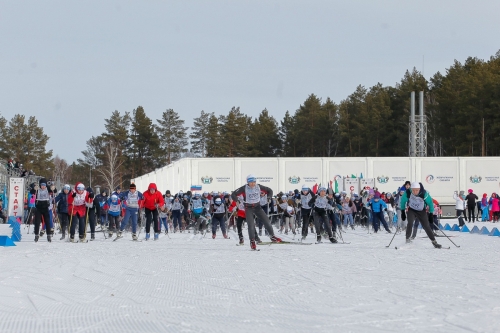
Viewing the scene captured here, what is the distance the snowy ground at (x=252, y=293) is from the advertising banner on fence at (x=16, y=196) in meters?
14.4

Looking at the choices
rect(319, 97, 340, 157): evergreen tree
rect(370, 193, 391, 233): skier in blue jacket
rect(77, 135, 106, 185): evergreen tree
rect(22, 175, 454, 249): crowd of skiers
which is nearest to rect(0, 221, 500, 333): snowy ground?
rect(22, 175, 454, 249): crowd of skiers

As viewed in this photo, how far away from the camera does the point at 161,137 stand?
91688 millimetres

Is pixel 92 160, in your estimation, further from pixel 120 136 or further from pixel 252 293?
pixel 252 293

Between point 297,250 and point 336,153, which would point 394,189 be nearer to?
point 297,250

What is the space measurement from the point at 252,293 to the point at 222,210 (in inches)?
600

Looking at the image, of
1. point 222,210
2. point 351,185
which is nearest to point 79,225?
point 222,210

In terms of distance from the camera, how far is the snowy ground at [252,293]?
6.66 m

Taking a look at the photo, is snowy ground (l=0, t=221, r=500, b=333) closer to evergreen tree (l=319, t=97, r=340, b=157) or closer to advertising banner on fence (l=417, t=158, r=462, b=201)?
advertising banner on fence (l=417, t=158, r=462, b=201)

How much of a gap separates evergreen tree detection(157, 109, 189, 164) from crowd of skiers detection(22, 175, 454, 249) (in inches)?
2322

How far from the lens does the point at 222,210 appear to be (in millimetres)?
23922

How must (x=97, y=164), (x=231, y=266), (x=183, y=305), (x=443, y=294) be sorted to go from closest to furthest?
(x=183, y=305) < (x=443, y=294) < (x=231, y=266) < (x=97, y=164)

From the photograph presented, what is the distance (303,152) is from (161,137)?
57.1 feet

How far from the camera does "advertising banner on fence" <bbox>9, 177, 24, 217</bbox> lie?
28.5 metres

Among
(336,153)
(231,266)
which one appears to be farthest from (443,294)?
(336,153)
